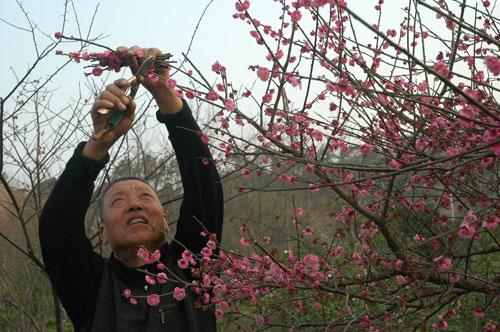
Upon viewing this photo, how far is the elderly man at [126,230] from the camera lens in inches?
95.4

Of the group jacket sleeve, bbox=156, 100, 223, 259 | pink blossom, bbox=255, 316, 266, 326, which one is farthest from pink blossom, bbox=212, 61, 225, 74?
pink blossom, bbox=255, 316, 266, 326

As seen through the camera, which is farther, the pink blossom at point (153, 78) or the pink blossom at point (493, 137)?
the pink blossom at point (153, 78)

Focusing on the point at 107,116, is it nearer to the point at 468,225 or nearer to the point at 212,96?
the point at 212,96

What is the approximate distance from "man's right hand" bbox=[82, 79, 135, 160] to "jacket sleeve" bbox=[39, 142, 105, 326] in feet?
0.15

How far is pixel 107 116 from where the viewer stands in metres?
2.27

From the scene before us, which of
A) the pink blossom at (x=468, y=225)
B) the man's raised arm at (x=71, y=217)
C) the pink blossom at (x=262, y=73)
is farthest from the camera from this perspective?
the man's raised arm at (x=71, y=217)

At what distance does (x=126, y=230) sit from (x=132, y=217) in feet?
0.20

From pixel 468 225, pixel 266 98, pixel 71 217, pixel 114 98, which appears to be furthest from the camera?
pixel 266 98

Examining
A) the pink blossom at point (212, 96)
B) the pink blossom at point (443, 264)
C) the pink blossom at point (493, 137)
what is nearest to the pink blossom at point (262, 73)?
the pink blossom at point (212, 96)

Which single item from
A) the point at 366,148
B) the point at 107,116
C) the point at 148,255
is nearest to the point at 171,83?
the point at 107,116

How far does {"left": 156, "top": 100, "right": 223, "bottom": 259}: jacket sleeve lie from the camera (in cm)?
266

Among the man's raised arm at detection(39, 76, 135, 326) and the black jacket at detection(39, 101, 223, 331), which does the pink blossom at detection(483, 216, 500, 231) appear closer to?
the black jacket at detection(39, 101, 223, 331)

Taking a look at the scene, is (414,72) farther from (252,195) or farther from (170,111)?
(252,195)

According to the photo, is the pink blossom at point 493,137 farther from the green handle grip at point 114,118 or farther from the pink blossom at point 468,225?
the green handle grip at point 114,118
